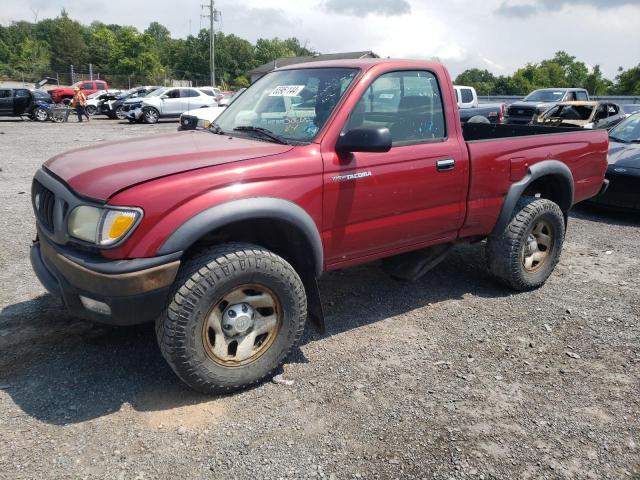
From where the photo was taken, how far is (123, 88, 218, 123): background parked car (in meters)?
24.5

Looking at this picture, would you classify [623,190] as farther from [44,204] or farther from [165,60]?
[165,60]

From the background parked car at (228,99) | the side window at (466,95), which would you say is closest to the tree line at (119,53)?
the background parked car at (228,99)

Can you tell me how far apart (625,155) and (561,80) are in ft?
217

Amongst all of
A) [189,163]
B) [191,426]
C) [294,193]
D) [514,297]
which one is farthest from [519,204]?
[191,426]

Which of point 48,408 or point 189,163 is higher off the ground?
point 189,163

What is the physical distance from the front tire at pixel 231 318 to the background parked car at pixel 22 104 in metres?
25.2

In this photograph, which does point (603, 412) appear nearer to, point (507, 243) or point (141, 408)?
point (507, 243)

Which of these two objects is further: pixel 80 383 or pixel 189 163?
pixel 80 383

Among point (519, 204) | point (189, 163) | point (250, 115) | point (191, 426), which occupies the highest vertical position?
point (250, 115)

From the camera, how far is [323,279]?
4.96m

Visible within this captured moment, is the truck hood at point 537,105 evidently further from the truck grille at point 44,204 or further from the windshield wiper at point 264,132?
the truck grille at point 44,204

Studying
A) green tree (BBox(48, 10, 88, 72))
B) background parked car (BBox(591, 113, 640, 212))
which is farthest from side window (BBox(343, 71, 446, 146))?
green tree (BBox(48, 10, 88, 72))

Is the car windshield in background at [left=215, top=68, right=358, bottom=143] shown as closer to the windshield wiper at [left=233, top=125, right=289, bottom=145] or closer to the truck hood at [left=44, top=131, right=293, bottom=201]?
the windshield wiper at [left=233, top=125, right=289, bottom=145]

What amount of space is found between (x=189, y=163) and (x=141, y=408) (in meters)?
1.38
